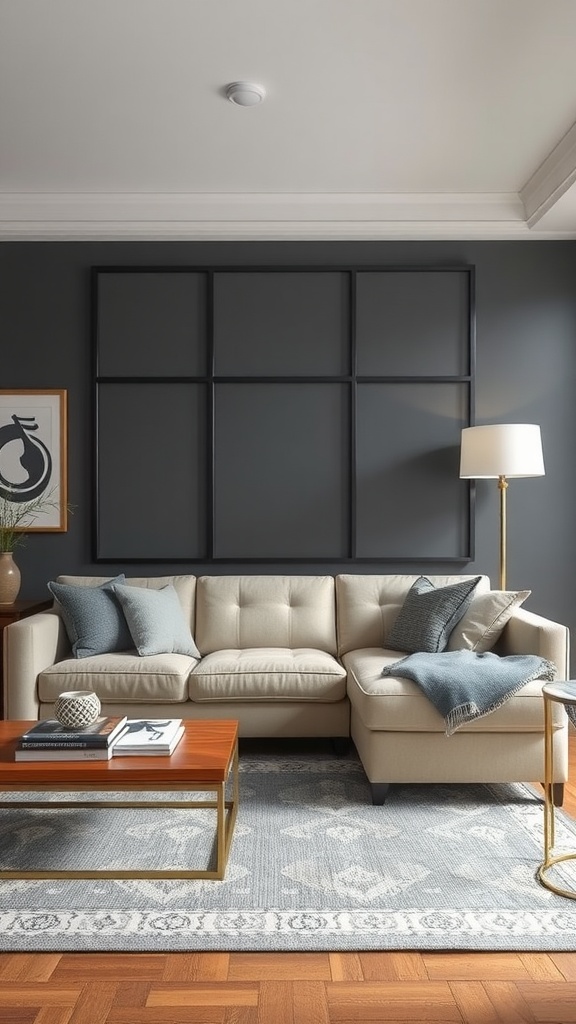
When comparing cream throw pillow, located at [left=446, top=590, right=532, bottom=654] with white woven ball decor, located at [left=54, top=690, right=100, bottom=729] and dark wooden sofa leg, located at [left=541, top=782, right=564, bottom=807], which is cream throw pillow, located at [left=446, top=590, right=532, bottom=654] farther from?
white woven ball decor, located at [left=54, top=690, right=100, bottom=729]

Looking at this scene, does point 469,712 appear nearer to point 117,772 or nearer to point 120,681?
point 117,772

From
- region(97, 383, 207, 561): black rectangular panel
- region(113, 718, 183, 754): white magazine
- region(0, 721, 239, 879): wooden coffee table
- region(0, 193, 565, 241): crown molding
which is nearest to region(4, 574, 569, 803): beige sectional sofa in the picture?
region(97, 383, 207, 561): black rectangular panel

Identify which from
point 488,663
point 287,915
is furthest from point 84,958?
point 488,663

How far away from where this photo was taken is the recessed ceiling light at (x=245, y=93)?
3.27 metres

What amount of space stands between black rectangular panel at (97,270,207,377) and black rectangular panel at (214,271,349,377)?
0.14 m

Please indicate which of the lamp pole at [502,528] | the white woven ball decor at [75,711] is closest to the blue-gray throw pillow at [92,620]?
the white woven ball decor at [75,711]

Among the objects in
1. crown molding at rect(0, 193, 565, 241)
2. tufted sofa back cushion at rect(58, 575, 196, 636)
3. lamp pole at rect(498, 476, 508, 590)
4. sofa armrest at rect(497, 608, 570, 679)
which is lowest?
sofa armrest at rect(497, 608, 570, 679)

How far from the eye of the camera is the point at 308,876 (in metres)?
2.46

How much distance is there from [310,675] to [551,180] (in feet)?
8.75

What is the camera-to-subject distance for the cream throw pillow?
11.8ft

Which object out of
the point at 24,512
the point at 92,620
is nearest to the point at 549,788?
the point at 92,620

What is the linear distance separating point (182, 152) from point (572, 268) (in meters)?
2.24

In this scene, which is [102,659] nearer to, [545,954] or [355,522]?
[355,522]

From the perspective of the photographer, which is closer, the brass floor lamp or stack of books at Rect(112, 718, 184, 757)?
stack of books at Rect(112, 718, 184, 757)
